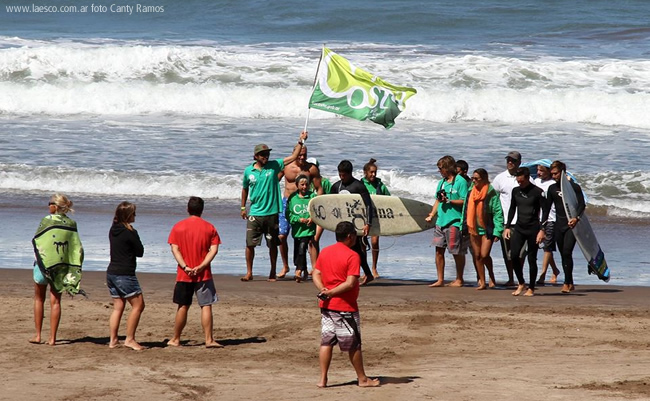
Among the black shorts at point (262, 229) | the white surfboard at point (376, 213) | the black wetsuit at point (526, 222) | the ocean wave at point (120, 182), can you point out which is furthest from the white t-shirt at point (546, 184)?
the ocean wave at point (120, 182)

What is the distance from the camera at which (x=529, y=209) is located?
11.0 m

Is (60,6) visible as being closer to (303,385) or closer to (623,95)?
(623,95)

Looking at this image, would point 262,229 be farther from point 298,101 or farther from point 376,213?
point 298,101

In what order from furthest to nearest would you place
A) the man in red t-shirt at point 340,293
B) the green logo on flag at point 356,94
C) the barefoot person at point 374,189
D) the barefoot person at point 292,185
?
the barefoot person at point 374,189 < the green logo on flag at point 356,94 < the barefoot person at point 292,185 < the man in red t-shirt at point 340,293

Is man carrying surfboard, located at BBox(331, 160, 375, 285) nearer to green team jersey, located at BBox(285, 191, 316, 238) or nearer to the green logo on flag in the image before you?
green team jersey, located at BBox(285, 191, 316, 238)

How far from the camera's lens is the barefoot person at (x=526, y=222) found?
10.9m

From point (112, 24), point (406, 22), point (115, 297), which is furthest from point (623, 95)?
point (112, 24)

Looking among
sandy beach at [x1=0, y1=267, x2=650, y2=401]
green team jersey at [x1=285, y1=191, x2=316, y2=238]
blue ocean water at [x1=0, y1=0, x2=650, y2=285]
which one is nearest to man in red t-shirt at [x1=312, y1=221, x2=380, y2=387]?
sandy beach at [x1=0, y1=267, x2=650, y2=401]

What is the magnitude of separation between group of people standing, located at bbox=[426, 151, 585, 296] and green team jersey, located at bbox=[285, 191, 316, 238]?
1.44m

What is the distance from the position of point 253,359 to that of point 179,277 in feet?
3.20

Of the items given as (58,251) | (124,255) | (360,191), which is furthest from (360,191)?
(58,251)

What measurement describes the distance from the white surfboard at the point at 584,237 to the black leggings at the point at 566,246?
0.07 meters

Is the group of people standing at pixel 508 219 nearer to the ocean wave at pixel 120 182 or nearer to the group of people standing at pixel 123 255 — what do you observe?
the group of people standing at pixel 123 255

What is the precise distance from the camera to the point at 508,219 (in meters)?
11.1
